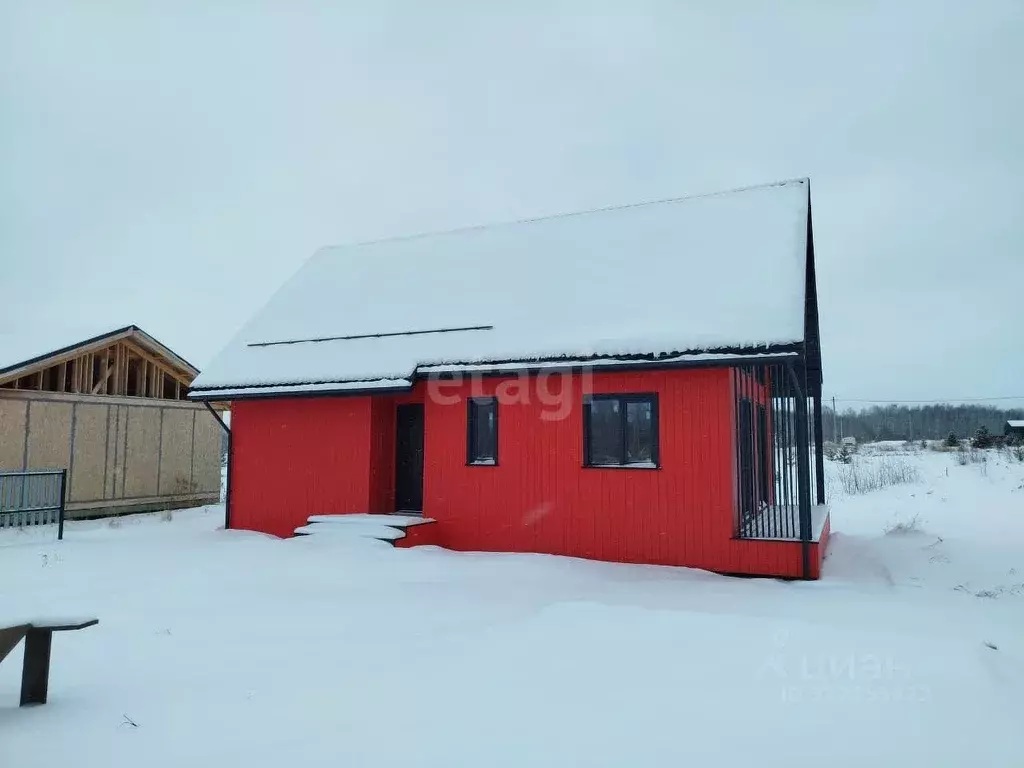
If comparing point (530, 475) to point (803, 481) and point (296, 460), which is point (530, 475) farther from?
point (296, 460)

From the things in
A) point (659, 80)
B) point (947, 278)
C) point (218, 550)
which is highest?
point (659, 80)

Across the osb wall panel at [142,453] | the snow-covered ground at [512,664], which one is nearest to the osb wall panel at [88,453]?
the osb wall panel at [142,453]

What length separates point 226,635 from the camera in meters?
5.77

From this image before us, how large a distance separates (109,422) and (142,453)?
1.13 meters

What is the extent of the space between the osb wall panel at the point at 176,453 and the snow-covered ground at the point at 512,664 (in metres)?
7.95

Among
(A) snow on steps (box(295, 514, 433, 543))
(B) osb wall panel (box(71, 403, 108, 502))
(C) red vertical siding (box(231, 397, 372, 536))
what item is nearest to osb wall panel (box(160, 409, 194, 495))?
(B) osb wall panel (box(71, 403, 108, 502))

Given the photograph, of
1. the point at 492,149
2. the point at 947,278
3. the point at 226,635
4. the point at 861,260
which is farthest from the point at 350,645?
the point at 492,149

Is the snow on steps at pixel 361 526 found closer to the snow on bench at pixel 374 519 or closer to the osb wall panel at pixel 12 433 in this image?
the snow on bench at pixel 374 519

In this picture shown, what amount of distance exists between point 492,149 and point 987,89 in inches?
3434

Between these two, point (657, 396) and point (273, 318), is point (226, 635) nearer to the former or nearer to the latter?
point (657, 396)

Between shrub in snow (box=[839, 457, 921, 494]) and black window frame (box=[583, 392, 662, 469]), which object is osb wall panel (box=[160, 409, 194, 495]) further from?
shrub in snow (box=[839, 457, 921, 494])

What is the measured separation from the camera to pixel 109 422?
1569 cm

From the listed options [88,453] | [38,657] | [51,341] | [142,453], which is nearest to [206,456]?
[142,453]

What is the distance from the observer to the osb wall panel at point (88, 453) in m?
14.9
